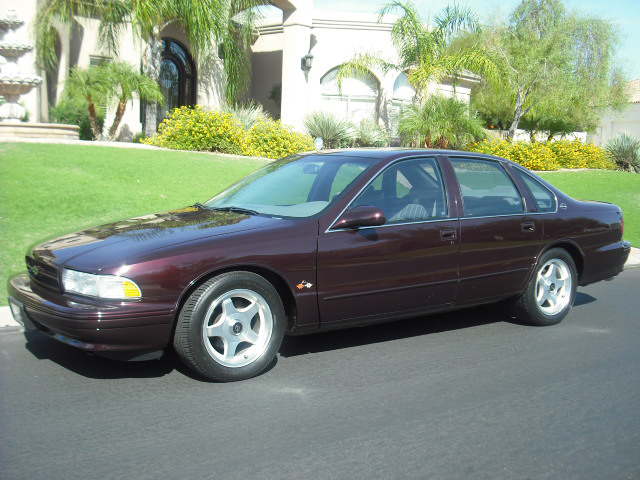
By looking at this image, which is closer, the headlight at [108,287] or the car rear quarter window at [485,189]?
the headlight at [108,287]

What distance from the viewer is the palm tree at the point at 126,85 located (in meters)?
17.4

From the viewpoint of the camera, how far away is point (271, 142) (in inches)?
684

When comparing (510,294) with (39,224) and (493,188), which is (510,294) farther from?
(39,224)

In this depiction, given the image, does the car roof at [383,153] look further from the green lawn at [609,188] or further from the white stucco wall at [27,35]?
the white stucco wall at [27,35]

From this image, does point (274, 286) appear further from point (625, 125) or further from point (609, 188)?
point (625, 125)

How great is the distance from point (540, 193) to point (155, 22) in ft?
45.7

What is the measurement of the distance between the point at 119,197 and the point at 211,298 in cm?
657

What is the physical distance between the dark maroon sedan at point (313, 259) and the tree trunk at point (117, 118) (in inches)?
504

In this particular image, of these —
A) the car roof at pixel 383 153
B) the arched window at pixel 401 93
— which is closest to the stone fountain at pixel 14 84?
the car roof at pixel 383 153

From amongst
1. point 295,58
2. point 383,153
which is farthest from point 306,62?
point 383,153

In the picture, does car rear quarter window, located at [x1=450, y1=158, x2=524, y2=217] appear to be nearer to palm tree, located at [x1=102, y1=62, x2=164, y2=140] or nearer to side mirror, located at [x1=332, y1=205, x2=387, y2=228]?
side mirror, located at [x1=332, y1=205, x2=387, y2=228]

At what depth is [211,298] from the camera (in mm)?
4523

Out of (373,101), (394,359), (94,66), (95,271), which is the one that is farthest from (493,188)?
(373,101)

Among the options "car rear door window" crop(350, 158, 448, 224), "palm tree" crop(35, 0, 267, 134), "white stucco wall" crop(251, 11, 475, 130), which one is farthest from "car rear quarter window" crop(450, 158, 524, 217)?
"white stucco wall" crop(251, 11, 475, 130)
